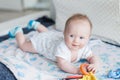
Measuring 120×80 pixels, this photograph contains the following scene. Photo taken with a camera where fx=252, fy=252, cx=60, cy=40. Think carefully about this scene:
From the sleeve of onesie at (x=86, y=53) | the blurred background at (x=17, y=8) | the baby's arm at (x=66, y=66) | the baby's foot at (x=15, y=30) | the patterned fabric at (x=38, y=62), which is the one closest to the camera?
the patterned fabric at (x=38, y=62)

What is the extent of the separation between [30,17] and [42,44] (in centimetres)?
68

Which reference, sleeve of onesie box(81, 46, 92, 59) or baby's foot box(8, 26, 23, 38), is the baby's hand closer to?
sleeve of onesie box(81, 46, 92, 59)

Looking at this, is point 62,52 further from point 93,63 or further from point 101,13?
point 101,13

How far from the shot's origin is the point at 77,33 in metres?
1.17

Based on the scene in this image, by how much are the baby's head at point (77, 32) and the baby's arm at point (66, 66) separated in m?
0.08

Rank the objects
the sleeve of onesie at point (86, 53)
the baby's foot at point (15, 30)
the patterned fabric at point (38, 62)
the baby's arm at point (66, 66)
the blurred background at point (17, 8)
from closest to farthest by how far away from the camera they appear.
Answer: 1. the patterned fabric at point (38, 62)
2. the baby's arm at point (66, 66)
3. the sleeve of onesie at point (86, 53)
4. the baby's foot at point (15, 30)
5. the blurred background at point (17, 8)

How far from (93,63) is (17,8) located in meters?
1.46

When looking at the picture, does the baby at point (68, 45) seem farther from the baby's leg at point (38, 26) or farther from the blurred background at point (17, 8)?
the blurred background at point (17, 8)

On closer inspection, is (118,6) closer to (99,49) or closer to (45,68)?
(99,49)

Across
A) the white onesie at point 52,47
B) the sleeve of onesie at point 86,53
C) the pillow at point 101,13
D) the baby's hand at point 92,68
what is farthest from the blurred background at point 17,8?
the baby's hand at point 92,68

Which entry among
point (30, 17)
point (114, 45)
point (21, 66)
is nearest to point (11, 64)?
point (21, 66)

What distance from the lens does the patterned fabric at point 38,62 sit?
1.07 metres

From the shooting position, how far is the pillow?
59.1 inches

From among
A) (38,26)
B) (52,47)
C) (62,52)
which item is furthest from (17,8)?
(62,52)
